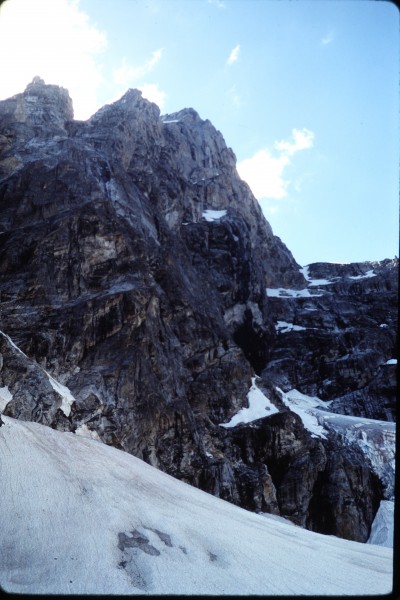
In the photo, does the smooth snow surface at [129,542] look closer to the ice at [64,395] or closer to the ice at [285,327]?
the ice at [64,395]

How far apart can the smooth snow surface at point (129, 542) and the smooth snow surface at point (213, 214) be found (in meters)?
60.9

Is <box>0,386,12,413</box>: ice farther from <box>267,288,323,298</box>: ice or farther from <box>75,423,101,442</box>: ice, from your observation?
<box>267,288,323,298</box>: ice

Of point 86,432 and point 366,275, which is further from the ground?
point 366,275

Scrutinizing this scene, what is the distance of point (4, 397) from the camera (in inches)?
1059

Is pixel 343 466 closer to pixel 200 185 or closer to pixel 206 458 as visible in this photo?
pixel 206 458

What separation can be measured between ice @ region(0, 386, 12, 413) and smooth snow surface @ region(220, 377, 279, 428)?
2413 centimetres

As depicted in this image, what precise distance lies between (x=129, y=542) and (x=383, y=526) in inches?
1430

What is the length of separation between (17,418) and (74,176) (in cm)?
3080

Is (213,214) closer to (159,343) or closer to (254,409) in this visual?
(254,409)

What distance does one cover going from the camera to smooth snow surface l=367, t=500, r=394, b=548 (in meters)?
42.4

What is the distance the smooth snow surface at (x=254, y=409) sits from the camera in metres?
47.7

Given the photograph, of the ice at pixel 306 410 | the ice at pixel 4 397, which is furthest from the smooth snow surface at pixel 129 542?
the ice at pixel 306 410

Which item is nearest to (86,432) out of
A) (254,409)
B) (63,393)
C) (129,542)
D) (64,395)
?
(64,395)

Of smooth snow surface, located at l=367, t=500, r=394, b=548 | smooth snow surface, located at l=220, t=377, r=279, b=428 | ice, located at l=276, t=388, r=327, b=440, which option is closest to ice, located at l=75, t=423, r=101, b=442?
smooth snow surface, located at l=220, t=377, r=279, b=428
